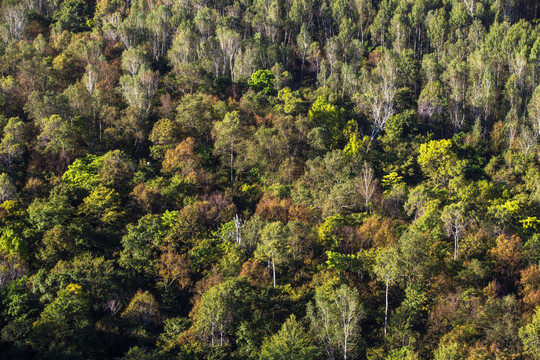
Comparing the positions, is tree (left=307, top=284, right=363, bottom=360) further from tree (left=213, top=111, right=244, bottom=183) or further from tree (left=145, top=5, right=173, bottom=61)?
tree (left=145, top=5, right=173, bottom=61)

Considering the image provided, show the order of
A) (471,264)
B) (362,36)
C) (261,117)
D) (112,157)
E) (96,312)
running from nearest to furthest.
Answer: (96,312), (471,264), (112,157), (261,117), (362,36)

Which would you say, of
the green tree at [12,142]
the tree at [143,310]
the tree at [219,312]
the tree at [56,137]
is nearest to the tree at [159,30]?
the tree at [56,137]

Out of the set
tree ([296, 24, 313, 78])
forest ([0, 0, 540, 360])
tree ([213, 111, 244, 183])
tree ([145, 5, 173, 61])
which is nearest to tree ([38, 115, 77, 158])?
forest ([0, 0, 540, 360])

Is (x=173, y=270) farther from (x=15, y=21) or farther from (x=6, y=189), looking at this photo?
(x=15, y=21)

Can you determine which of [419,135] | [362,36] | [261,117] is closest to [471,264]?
[419,135]

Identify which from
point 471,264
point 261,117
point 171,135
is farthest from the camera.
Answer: point 261,117

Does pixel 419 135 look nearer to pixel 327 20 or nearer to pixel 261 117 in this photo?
pixel 261 117

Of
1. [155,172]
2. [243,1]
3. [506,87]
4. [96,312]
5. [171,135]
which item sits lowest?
[96,312]

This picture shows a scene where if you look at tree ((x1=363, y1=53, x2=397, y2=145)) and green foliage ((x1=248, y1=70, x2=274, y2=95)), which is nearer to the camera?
tree ((x1=363, y1=53, x2=397, y2=145))
